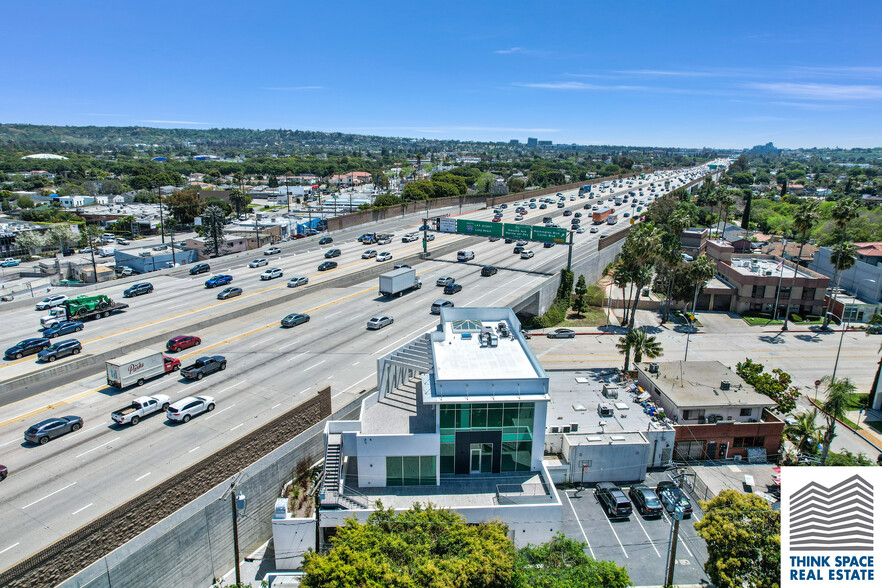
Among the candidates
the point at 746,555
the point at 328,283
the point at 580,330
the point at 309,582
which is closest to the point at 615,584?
the point at 746,555

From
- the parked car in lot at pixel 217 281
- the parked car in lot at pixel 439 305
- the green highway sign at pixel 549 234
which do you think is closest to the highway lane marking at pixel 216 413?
the parked car in lot at pixel 439 305

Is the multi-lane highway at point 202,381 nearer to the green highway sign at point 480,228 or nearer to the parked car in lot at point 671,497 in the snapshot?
the green highway sign at point 480,228

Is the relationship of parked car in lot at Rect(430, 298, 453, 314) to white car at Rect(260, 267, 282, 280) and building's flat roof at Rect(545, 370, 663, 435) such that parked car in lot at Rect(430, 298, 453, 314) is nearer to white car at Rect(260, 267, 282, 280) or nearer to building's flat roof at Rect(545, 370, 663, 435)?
building's flat roof at Rect(545, 370, 663, 435)

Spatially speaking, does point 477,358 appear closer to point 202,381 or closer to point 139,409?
point 202,381

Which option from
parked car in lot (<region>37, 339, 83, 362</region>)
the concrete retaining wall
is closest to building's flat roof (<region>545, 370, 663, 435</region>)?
the concrete retaining wall

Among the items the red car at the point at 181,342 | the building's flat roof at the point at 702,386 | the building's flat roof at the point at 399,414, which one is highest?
the building's flat roof at the point at 399,414

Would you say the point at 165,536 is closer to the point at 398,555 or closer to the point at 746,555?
the point at 398,555

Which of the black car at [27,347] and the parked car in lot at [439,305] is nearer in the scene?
the black car at [27,347]
